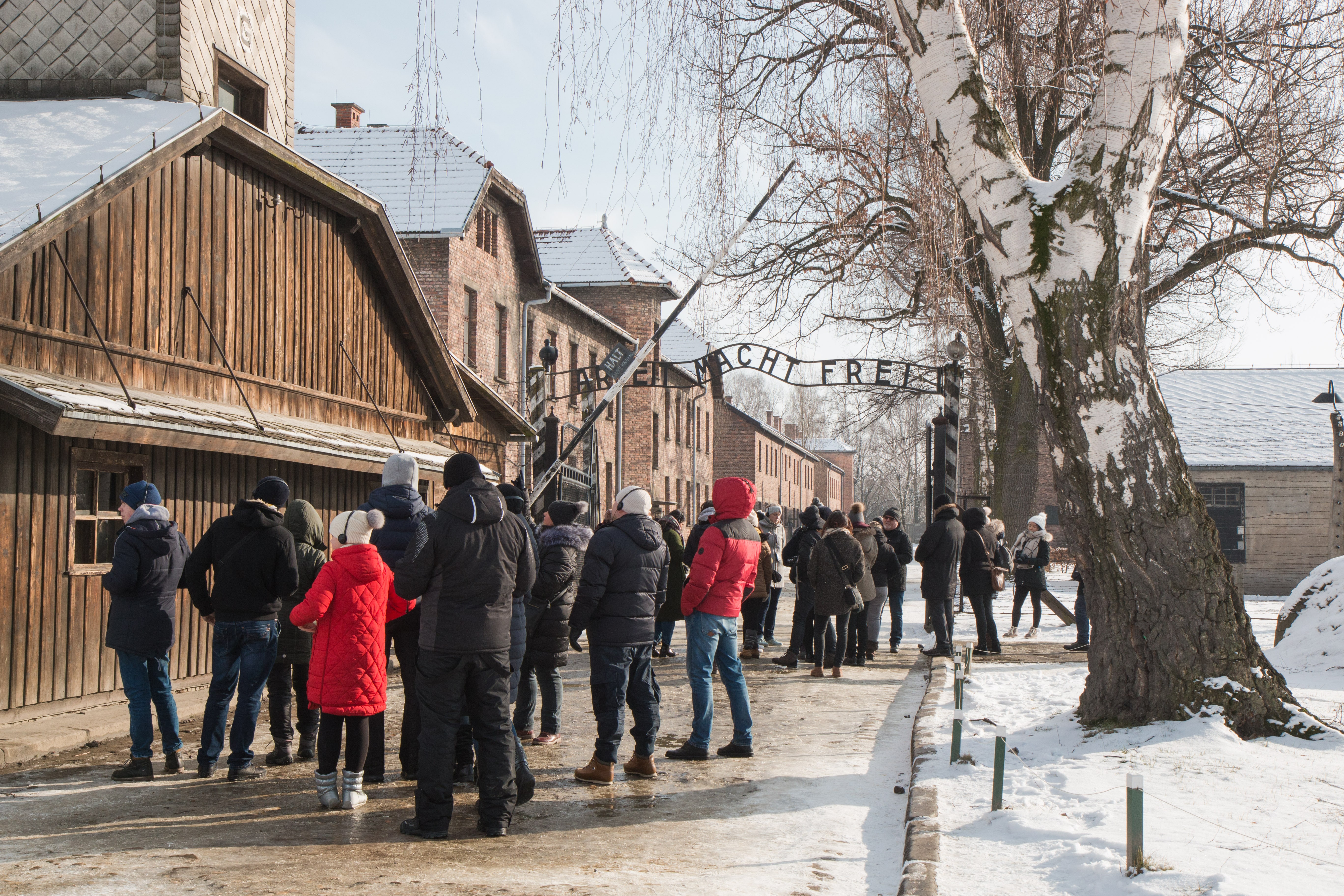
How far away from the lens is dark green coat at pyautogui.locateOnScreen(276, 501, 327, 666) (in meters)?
7.55

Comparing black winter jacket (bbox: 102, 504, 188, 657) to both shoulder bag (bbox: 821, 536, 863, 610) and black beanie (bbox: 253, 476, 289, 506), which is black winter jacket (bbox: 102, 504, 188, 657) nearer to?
black beanie (bbox: 253, 476, 289, 506)

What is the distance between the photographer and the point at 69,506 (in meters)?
9.12

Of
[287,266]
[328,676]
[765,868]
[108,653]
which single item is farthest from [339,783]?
[287,266]

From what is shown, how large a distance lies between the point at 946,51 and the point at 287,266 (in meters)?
7.74

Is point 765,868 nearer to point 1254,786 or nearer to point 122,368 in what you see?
point 1254,786

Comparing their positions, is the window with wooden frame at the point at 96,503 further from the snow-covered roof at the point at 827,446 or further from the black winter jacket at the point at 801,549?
the snow-covered roof at the point at 827,446

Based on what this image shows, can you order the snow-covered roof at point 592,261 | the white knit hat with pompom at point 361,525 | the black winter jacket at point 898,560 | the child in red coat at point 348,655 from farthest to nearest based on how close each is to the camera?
the snow-covered roof at point 592,261, the black winter jacket at point 898,560, the white knit hat with pompom at point 361,525, the child in red coat at point 348,655

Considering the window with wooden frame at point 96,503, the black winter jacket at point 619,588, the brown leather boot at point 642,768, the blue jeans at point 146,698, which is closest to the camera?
the black winter jacket at point 619,588

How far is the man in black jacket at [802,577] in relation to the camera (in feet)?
41.6

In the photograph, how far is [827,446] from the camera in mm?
114375

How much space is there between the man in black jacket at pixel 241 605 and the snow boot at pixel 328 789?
104 cm

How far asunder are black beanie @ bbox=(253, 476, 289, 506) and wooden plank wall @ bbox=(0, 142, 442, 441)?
2.61 meters

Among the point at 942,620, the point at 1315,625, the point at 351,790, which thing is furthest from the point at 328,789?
the point at 1315,625

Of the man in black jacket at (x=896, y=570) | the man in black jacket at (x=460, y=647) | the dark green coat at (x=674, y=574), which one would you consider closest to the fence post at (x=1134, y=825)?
the man in black jacket at (x=460, y=647)
